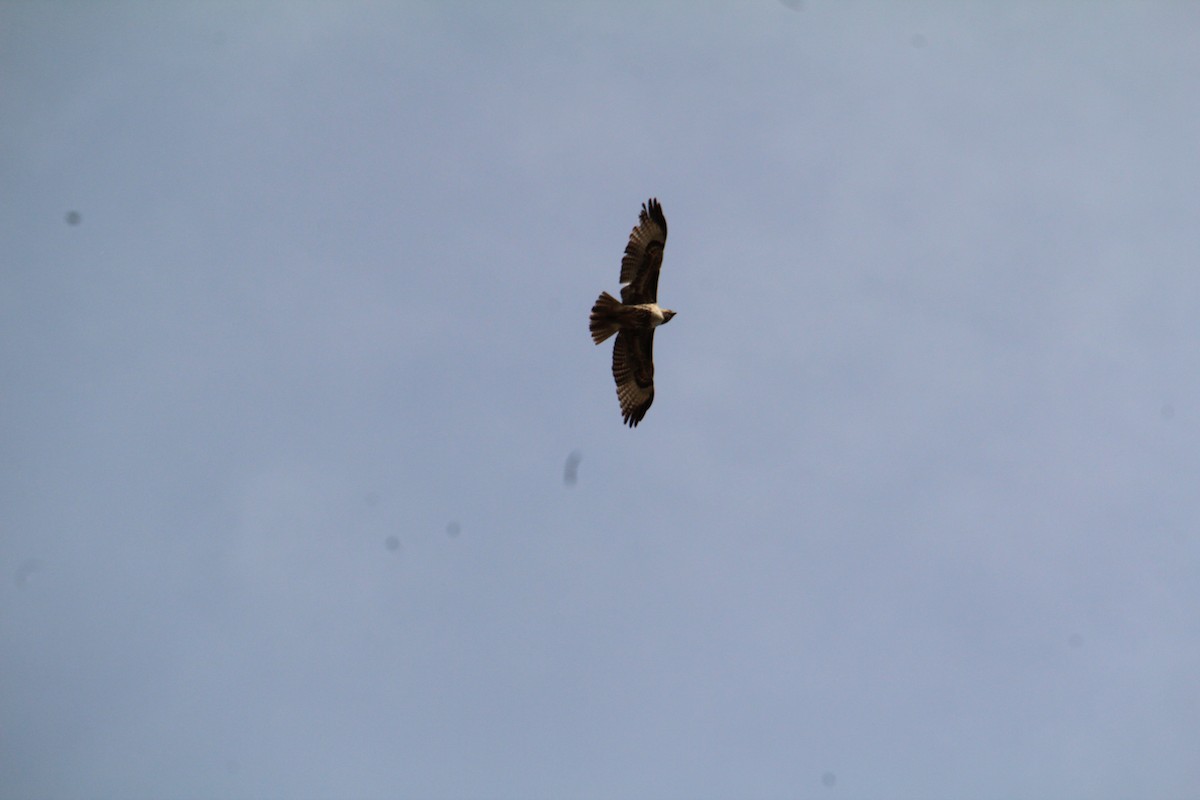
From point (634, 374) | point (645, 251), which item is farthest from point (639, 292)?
point (634, 374)

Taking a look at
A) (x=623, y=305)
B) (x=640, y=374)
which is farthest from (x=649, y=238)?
(x=640, y=374)

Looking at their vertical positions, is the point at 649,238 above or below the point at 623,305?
above

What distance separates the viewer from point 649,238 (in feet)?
71.2

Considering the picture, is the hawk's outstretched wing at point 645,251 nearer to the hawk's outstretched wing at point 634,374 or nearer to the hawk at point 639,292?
the hawk at point 639,292

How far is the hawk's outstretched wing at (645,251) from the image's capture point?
21.7 m

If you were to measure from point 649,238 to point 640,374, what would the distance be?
10.6 ft

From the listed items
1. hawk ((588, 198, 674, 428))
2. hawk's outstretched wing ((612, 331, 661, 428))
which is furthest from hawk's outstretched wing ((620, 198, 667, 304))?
hawk's outstretched wing ((612, 331, 661, 428))

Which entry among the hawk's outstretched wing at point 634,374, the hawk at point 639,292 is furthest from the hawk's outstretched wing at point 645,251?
the hawk's outstretched wing at point 634,374

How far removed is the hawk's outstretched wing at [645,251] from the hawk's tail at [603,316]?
59cm

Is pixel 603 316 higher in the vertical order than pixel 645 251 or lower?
lower

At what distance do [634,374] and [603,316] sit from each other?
6.63 ft

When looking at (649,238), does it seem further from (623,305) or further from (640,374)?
(640,374)

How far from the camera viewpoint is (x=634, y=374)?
23062 mm

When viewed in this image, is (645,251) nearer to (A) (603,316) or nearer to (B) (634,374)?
(A) (603,316)
